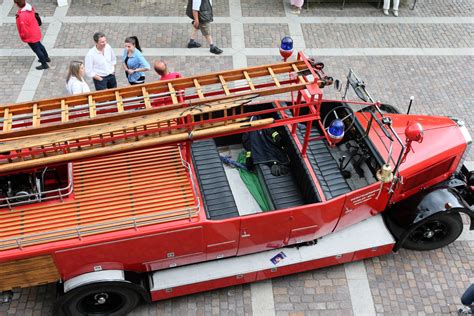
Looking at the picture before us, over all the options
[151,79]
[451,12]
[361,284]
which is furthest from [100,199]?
[451,12]

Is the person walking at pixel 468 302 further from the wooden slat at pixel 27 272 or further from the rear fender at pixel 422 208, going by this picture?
the wooden slat at pixel 27 272

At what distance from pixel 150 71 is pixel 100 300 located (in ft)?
20.5

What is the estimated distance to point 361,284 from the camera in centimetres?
722

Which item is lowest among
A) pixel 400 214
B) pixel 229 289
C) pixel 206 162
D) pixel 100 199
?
pixel 229 289

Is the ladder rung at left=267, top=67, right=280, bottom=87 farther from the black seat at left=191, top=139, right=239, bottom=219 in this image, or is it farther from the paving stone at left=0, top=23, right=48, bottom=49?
the paving stone at left=0, top=23, right=48, bottom=49

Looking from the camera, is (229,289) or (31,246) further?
(229,289)

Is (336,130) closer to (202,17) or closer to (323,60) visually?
(323,60)

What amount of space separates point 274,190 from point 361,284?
81.0 inches

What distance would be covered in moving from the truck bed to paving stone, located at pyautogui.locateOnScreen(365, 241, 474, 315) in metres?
3.44

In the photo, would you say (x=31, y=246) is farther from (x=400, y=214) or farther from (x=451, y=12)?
(x=451, y=12)

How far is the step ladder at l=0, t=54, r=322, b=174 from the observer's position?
5.43 metres

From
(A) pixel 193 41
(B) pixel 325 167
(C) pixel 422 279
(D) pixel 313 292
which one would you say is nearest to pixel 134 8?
(A) pixel 193 41

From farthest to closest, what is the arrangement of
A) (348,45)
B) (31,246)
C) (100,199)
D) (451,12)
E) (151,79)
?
(451,12) → (348,45) → (151,79) → (100,199) → (31,246)

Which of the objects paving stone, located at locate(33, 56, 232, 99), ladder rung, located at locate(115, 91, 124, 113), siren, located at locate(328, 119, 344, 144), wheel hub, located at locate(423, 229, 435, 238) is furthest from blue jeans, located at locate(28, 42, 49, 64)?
wheel hub, located at locate(423, 229, 435, 238)
